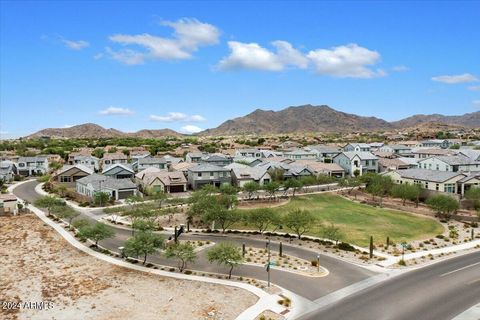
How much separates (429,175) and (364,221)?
28512 millimetres

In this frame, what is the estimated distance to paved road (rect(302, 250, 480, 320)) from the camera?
1117 inches

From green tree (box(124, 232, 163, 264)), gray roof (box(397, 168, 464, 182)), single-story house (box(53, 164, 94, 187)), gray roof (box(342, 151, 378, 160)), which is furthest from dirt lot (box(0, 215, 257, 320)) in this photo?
gray roof (box(342, 151, 378, 160))

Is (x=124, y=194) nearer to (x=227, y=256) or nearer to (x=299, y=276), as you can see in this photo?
(x=227, y=256)

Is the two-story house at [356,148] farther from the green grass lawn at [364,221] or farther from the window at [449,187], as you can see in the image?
the green grass lawn at [364,221]

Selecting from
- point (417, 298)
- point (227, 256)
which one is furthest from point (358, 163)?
point (227, 256)

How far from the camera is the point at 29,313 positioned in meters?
29.6

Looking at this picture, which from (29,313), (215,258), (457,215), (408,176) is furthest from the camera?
(408,176)

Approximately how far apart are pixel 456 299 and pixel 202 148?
14588 cm

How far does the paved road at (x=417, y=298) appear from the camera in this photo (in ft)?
93.0

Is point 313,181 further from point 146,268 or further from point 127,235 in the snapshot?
point 146,268

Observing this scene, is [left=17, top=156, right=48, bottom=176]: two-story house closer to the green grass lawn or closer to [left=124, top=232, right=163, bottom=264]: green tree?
the green grass lawn

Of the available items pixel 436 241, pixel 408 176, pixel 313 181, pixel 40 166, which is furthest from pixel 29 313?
pixel 40 166

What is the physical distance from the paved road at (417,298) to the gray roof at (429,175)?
137ft

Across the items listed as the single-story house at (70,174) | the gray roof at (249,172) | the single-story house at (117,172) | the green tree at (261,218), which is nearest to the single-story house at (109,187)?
the single-story house at (117,172)
